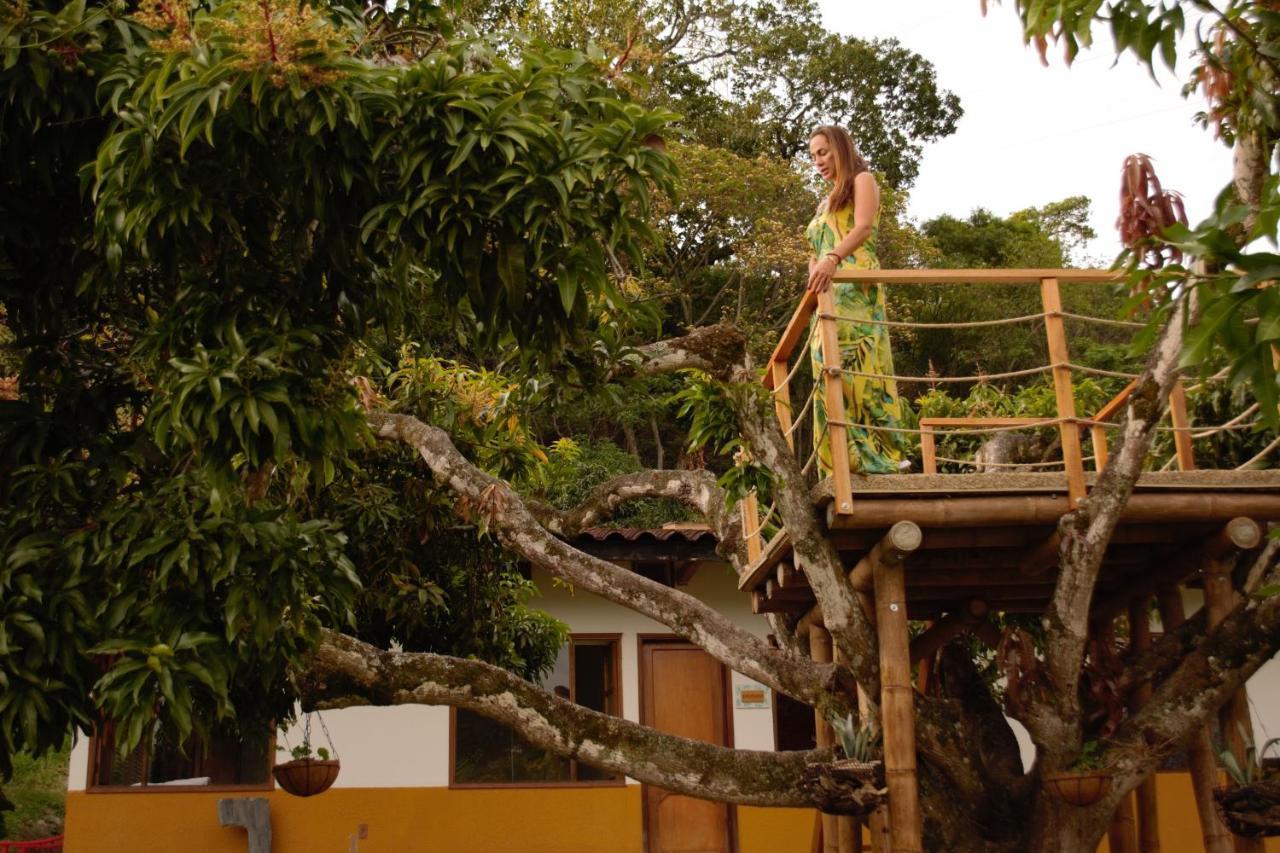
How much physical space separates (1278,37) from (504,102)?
233 cm

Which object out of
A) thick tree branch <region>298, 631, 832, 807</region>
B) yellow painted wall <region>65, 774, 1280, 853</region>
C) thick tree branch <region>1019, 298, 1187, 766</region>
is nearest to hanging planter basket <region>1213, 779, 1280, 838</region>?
thick tree branch <region>1019, 298, 1187, 766</region>

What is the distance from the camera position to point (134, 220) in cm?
406

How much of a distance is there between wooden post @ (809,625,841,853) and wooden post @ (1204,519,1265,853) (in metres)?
2.12

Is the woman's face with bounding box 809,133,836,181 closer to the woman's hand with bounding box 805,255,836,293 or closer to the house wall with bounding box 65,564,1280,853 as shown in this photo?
the woman's hand with bounding box 805,255,836,293

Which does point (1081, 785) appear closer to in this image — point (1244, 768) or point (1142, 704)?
point (1142, 704)

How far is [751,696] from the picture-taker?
12.1 meters

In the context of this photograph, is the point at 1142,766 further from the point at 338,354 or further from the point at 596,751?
the point at 338,354

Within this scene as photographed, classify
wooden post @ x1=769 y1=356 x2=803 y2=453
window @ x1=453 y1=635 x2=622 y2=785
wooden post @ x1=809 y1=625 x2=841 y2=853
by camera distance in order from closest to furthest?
wooden post @ x1=769 y1=356 x2=803 y2=453 → wooden post @ x1=809 y1=625 x2=841 y2=853 → window @ x1=453 y1=635 x2=622 y2=785

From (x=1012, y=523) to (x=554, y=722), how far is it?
2.54m

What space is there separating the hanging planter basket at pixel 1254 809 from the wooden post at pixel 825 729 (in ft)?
6.70

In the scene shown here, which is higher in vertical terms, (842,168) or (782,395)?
(842,168)

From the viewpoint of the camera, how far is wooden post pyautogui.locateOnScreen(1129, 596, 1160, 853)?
7402 mm

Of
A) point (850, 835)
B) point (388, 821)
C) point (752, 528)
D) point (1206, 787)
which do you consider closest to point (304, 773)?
point (388, 821)

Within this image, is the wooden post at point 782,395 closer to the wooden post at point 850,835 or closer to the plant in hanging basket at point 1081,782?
the wooden post at point 850,835
